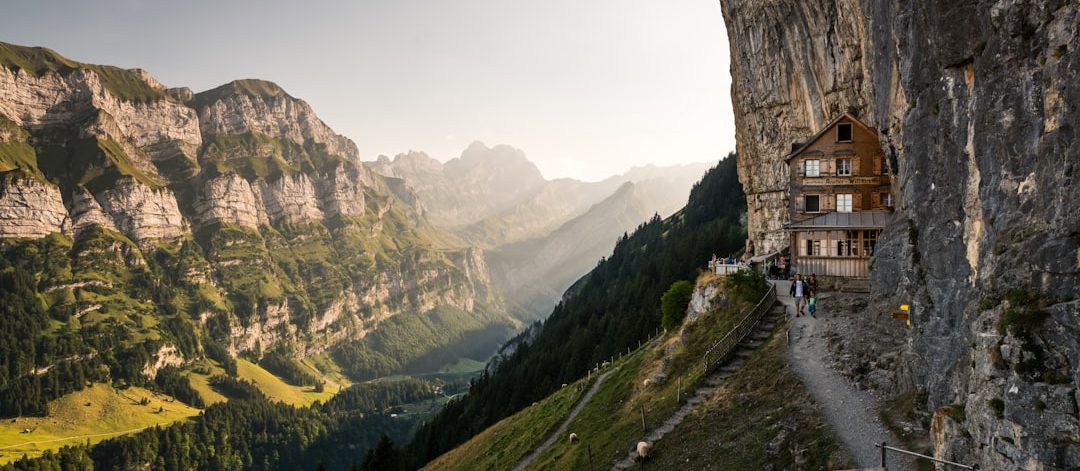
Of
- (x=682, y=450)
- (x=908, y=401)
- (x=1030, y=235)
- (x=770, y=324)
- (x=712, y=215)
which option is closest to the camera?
(x=1030, y=235)

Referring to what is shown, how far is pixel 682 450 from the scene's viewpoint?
27.9 metres

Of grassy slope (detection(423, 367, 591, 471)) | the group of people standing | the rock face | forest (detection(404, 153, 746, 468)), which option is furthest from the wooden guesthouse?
forest (detection(404, 153, 746, 468))

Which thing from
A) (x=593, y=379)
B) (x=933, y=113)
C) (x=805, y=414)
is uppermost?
(x=933, y=113)

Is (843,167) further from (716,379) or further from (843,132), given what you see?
(716,379)

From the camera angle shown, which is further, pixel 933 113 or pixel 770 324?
pixel 770 324

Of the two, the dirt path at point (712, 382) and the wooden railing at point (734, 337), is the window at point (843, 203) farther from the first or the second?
the dirt path at point (712, 382)

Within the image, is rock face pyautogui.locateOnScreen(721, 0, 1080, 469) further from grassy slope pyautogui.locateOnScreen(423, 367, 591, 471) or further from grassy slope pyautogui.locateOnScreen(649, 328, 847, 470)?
grassy slope pyautogui.locateOnScreen(423, 367, 591, 471)

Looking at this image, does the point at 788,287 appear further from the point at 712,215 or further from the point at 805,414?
the point at 712,215

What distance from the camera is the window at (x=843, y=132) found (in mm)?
49312

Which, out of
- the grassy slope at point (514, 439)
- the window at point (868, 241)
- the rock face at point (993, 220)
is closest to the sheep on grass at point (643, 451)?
the rock face at point (993, 220)

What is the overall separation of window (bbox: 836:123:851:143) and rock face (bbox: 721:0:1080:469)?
24.3m

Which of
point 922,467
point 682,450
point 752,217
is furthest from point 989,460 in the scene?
point 752,217

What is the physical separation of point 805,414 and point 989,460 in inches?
427

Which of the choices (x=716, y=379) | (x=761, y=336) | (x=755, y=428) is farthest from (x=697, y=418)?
(x=761, y=336)
